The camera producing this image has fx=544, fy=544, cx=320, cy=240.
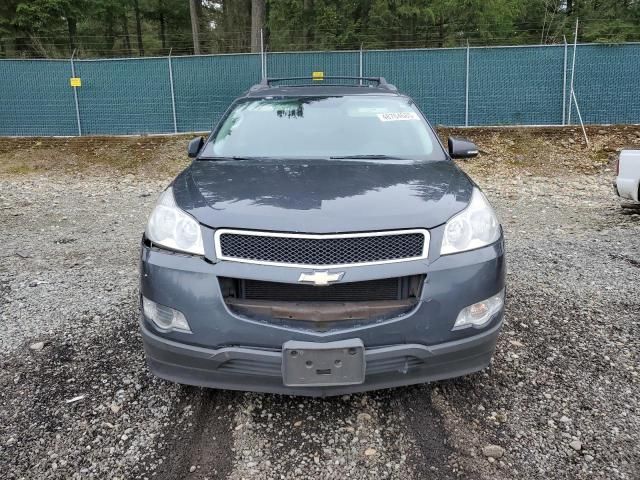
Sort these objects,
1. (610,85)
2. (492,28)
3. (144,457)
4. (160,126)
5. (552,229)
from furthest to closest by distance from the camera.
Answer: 1. (492,28)
2. (160,126)
3. (610,85)
4. (552,229)
5. (144,457)

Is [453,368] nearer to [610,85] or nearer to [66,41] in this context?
[610,85]

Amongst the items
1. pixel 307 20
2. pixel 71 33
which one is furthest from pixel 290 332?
pixel 71 33

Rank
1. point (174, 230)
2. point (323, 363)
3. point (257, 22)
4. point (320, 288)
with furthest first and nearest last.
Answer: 1. point (257, 22)
2. point (174, 230)
3. point (320, 288)
4. point (323, 363)

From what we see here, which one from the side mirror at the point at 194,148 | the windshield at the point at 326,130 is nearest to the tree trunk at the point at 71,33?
the side mirror at the point at 194,148

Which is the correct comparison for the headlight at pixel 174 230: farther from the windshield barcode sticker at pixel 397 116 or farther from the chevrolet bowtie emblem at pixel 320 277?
the windshield barcode sticker at pixel 397 116

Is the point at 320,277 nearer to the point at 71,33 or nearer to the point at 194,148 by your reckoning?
the point at 194,148

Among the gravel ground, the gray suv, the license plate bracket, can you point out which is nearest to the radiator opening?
the gray suv

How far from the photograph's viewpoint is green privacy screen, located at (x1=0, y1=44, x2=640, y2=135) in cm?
1338

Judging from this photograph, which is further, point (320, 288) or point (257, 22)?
point (257, 22)

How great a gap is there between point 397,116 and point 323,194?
1.66 metres

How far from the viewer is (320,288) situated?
2.47 meters

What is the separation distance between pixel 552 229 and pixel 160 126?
10795 millimetres

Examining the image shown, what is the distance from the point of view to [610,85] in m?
13.4

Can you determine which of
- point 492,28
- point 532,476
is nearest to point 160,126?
point 532,476
